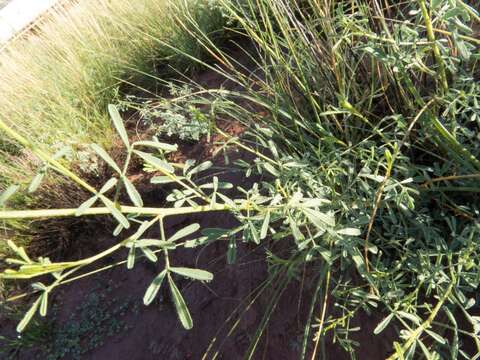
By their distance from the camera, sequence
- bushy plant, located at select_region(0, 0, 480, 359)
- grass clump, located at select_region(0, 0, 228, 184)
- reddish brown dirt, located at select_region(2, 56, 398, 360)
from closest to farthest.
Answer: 1. bushy plant, located at select_region(0, 0, 480, 359)
2. reddish brown dirt, located at select_region(2, 56, 398, 360)
3. grass clump, located at select_region(0, 0, 228, 184)

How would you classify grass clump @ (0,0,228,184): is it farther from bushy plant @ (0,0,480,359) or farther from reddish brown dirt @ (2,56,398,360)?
bushy plant @ (0,0,480,359)

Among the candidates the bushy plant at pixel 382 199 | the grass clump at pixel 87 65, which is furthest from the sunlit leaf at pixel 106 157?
the grass clump at pixel 87 65

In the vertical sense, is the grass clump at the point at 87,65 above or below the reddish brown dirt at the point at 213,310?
above

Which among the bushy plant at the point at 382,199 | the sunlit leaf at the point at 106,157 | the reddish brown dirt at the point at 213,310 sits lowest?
the reddish brown dirt at the point at 213,310

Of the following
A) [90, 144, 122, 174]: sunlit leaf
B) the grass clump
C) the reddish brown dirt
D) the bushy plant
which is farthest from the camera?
the grass clump

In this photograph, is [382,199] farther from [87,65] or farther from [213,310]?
[87,65]

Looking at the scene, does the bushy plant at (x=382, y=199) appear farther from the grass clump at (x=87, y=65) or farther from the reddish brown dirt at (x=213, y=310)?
the grass clump at (x=87, y=65)

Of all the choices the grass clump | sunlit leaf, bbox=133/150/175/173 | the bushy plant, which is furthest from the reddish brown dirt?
the grass clump

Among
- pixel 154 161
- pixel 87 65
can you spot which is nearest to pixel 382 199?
pixel 154 161

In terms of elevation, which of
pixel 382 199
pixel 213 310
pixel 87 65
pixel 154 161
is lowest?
pixel 213 310

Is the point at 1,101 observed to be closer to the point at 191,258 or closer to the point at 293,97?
the point at 191,258

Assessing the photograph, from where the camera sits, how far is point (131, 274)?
2.25 metres

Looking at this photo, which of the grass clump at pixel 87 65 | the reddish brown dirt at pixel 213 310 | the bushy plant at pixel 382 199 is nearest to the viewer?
the bushy plant at pixel 382 199

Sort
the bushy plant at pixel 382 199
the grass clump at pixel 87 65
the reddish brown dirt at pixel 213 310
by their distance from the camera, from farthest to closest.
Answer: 1. the grass clump at pixel 87 65
2. the reddish brown dirt at pixel 213 310
3. the bushy plant at pixel 382 199
